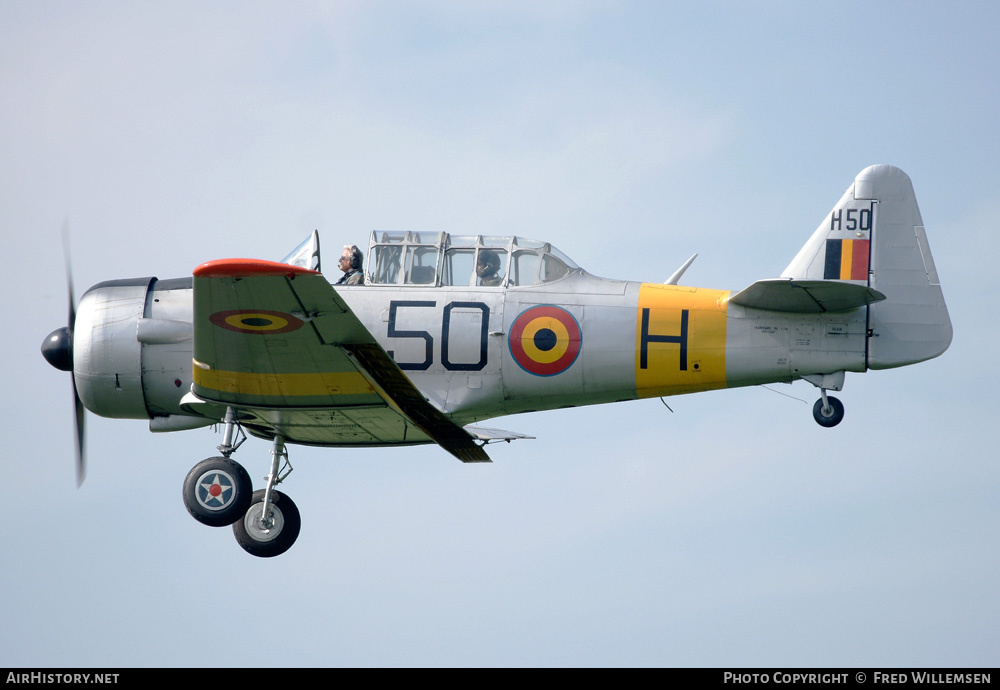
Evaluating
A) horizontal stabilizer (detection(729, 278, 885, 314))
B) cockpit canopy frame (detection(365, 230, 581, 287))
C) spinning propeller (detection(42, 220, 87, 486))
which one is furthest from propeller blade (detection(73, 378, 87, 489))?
horizontal stabilizer (detection(729, 278, 885, 314))

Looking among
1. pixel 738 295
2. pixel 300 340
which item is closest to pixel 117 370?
pixel 300 340

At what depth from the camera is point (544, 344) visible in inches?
491

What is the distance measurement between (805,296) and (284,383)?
4923mm

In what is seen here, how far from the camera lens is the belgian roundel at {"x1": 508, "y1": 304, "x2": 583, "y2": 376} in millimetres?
12469

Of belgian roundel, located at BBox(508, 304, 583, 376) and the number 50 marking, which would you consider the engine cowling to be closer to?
the number 50 marking

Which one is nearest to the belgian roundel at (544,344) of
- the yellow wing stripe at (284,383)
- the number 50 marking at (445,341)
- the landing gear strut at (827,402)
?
the number 50 marking at (445,341)

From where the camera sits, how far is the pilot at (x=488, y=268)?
41.7 ft

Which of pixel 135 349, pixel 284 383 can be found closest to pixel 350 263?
pixel 284 383

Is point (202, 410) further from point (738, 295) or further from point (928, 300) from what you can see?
point (928, 300)

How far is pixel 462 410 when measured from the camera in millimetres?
12547

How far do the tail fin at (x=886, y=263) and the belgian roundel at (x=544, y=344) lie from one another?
2.33m

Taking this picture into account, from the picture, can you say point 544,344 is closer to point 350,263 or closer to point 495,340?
point 495,340

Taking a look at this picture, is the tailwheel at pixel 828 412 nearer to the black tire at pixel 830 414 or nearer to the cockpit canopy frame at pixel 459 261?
the black tire at pixel 830 414
